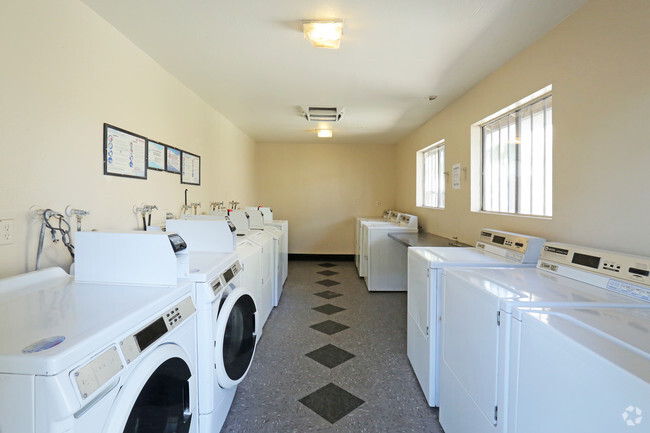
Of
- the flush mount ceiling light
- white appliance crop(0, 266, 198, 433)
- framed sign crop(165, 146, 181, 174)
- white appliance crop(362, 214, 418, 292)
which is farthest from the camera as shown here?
white appliance crop(362, 214, 418, 292)

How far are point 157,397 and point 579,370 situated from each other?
1257 mm

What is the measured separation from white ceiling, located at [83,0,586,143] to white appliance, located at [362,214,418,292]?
1638 millimetres

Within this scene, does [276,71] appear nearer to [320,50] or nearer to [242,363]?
[320,50]

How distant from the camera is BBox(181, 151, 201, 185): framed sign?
2.73 metres

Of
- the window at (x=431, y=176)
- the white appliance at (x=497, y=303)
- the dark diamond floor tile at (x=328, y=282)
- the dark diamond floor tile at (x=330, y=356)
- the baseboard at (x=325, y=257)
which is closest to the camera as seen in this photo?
the white appliance at (x=497, y=303)

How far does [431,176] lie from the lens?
161 inches

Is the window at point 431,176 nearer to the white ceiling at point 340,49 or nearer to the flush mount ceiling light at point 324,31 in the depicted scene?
the white ceiling at point 340,49

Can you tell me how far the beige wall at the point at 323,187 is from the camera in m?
5.61

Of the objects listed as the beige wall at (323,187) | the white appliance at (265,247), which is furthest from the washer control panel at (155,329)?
the beige wall at (323,187)

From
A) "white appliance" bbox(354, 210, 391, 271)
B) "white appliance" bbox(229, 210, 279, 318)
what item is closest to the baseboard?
"white appliance" bbox(354, 210, 391, 271)

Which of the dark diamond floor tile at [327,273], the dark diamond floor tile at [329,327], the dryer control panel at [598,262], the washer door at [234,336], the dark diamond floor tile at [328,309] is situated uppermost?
the dryer control panel at [598,262]

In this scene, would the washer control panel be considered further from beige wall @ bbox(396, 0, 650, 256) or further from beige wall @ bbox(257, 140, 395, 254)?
beige wall @ bbox(257, 140, 395, 254)

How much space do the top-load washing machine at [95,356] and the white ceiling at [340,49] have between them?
1.45 m

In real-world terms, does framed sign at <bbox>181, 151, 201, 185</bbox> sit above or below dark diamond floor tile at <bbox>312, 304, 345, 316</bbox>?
above
